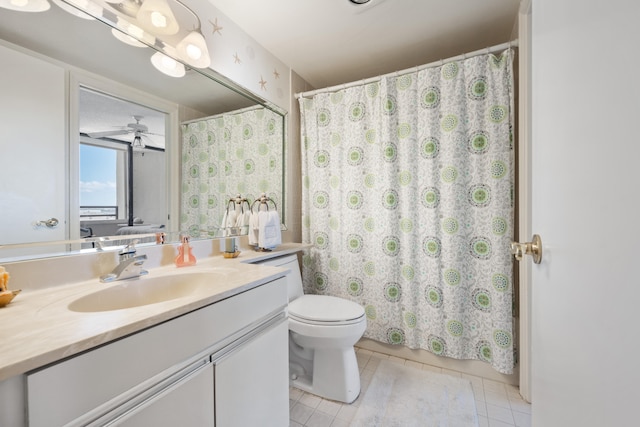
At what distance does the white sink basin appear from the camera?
82 centimetres

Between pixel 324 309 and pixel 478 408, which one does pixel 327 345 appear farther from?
pixel 478 408

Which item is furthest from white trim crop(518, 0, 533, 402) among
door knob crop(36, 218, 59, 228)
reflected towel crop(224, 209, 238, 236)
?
door knob crop(36, 218, 59, 228)

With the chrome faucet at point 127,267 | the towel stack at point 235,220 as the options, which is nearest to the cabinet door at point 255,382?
the chrome faucet at point 127,267

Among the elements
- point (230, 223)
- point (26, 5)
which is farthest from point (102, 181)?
point (230, 223)

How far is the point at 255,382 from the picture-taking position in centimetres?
92

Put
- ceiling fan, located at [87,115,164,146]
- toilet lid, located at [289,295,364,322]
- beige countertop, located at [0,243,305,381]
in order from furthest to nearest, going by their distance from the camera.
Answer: toilet lid, located at [289,295,364,322]
ceiling fan, located at [87,115,164,146]
beige countertop, located at [0,243,305,381]

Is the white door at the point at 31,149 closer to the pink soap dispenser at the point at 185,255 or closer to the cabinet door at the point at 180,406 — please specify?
the pink soap dispenser at the point at 185,255

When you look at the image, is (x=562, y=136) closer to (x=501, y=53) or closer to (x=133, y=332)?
(x=133, y=332)

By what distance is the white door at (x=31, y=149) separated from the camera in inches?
30.9

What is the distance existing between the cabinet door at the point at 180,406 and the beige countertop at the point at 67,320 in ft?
0.59

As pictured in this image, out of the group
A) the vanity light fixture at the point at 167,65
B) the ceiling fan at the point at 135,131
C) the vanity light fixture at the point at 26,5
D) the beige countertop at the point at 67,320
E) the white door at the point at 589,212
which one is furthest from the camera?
the vanity light fixture at the point at 167,65

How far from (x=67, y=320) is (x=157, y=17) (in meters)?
1.23

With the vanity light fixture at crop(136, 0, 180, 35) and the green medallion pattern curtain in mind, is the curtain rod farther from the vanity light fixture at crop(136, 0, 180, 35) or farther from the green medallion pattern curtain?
the vanity light fixture at crop(136, 0, 180, 35)

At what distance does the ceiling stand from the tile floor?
7.17ft
